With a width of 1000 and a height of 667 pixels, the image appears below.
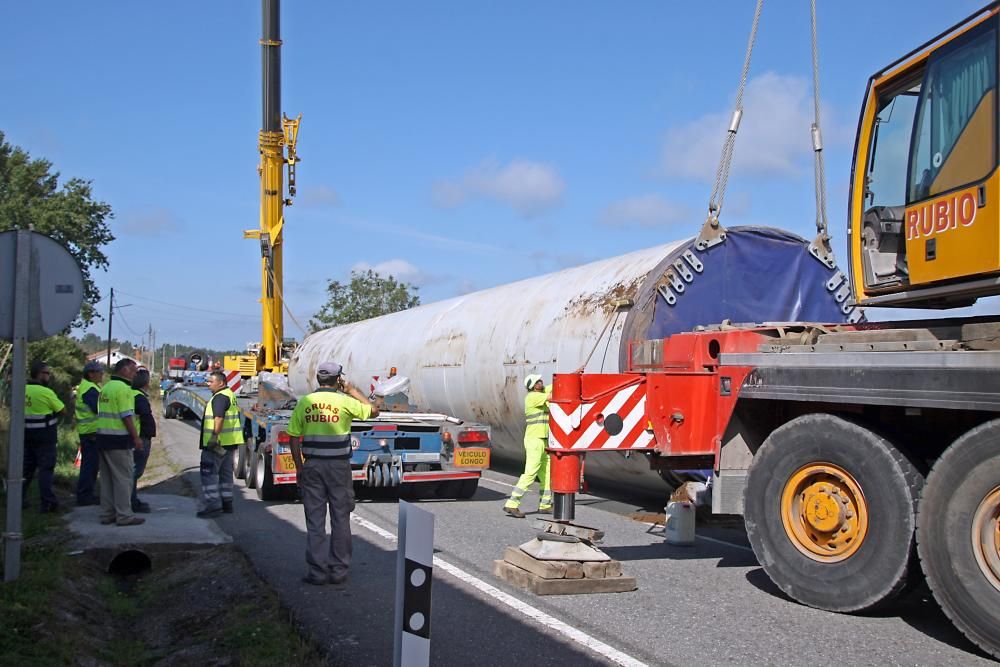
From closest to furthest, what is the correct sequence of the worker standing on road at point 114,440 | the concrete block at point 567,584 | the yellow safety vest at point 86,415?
the concrete block at point 567,584
the worker standing on road at point 114,440
the yellow safety vest at point 86,415

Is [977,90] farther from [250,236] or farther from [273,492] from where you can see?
[250,236]

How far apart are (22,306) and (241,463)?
289 inches

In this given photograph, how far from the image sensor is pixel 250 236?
2006 cm

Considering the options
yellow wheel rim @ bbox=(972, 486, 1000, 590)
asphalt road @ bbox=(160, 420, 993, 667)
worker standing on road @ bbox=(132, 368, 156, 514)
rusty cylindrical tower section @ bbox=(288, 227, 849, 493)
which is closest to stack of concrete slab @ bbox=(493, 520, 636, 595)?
asphalt road @ bbox=(160, 420, 993, 667)

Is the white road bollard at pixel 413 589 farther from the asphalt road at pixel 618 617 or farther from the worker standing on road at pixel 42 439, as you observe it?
the worker standing on road at pixel 42 439

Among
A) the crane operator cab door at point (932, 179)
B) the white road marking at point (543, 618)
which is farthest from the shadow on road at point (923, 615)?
the crane operator cab door at point (932, 179)

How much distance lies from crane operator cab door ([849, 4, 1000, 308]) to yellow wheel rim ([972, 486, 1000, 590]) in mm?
1229

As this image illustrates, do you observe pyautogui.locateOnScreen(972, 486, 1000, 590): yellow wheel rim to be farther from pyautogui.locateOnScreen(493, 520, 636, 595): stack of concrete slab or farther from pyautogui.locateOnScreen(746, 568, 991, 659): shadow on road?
pyautogui.locateOnScreen(493, 520, 636, 595): stack of concrete slab

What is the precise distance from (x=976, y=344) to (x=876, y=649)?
1742mm

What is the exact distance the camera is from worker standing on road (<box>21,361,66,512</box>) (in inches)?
372

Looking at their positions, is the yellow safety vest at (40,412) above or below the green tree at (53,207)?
below

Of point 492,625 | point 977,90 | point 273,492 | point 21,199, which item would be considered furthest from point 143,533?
point 21,199

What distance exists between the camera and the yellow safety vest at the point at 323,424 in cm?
689

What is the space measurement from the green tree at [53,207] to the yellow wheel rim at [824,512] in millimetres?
50275
